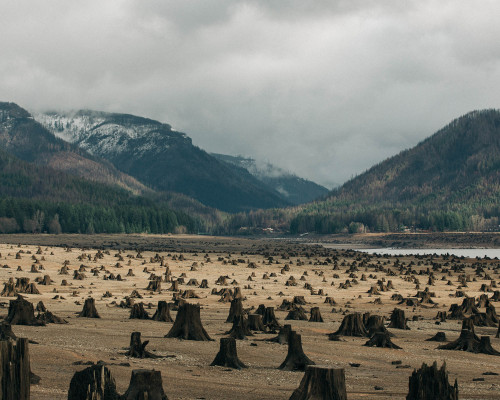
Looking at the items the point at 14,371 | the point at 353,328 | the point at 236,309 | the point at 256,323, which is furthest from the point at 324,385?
the point at 236,309

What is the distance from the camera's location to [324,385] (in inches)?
504

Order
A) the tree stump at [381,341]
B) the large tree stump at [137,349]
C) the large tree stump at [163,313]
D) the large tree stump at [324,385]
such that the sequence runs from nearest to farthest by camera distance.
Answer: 1. the large tree stump at [324,385]
2. the large tree stump at [137,349]
3. the tree stump at [381,341]
4. the large tree stump at [163,313]

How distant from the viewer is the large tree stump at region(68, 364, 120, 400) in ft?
38.5

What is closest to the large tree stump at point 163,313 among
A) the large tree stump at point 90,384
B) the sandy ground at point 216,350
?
the sandy ground at point 216,350

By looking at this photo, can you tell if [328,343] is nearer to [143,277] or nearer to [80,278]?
[80,278]

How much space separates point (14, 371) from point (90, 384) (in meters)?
1.22

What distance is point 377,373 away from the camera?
20.5m

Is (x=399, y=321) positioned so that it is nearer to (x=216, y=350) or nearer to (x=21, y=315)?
(x=216, y=350)

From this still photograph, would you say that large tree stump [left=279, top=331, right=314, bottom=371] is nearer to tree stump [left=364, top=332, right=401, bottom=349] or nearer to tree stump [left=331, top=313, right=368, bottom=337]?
tree stump [left=364, top=332, right=401, bottom=349]

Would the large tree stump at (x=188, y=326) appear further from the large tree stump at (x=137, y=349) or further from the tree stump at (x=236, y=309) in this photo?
the tree stump at (x=236, y=309)

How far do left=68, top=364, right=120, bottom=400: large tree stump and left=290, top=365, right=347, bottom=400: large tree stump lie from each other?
3513 millimetres

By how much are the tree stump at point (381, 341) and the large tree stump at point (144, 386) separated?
15.0 metres

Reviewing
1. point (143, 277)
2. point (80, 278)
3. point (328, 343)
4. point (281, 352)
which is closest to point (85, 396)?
point (281, 352)

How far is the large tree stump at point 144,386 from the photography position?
12.4m
